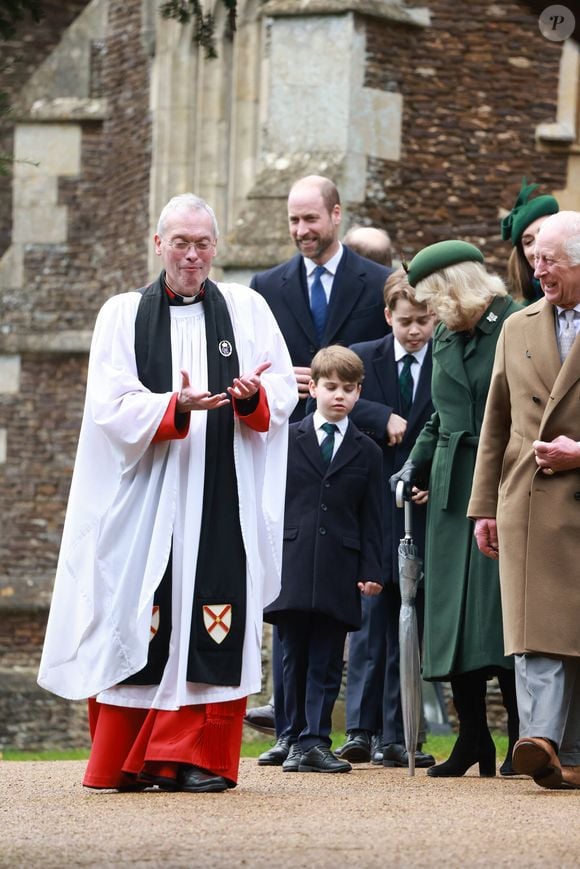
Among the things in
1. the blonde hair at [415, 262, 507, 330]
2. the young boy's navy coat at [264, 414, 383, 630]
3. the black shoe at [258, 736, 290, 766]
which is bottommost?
the black shoe at [258, 736, 290, 766]

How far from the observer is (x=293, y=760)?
8.66m

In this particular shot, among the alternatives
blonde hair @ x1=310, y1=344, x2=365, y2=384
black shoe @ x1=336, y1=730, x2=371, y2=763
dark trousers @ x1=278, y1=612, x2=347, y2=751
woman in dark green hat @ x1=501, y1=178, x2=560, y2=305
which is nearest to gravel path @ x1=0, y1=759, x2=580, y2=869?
dark trousers @ x1=278, y1=612, x2=347, y2=751

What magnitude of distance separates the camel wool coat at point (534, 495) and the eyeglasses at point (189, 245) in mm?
1230

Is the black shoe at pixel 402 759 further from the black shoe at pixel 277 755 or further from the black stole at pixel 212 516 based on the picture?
the black stole at pixel 212 516

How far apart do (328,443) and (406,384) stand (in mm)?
657

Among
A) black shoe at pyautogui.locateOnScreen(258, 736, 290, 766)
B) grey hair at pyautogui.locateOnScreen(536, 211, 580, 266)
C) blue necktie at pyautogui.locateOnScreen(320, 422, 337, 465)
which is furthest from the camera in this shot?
black shoe at pyautogui.locateOnScreen(258, 736, 290, 766)

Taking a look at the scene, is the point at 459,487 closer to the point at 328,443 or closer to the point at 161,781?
the point at 328,443

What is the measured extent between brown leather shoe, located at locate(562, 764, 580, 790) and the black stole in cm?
129

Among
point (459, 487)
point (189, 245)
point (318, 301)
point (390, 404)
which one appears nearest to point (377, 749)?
point (459, 487)

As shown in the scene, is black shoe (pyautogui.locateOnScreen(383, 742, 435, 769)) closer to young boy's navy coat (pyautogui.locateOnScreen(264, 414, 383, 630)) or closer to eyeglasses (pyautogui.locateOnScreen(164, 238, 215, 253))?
young boy's navy coat (pyautogui.locateOnScreen(264, 414, 383, 630))

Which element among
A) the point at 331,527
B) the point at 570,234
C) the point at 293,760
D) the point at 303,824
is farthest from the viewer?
the point at 331,527

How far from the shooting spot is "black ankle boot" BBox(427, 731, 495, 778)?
8.41 meters

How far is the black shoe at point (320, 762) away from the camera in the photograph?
28.1 feet

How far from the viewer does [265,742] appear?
13352mm
